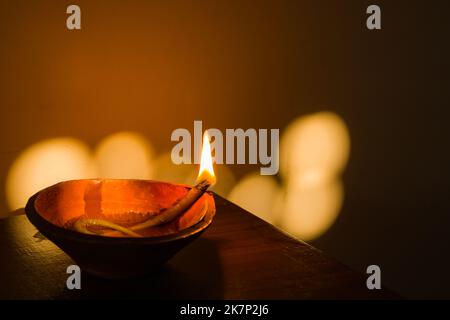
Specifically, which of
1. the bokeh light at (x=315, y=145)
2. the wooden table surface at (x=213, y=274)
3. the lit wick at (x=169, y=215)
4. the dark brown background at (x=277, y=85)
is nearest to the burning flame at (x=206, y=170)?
the lit wick at (x=169, y=215)

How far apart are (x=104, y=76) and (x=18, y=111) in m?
0.26

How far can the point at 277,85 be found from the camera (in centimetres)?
163

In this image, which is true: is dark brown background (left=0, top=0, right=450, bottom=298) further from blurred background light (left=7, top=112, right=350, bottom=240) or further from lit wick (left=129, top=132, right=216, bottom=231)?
lit wick (left=129, top=132, right=216, bottom=231)

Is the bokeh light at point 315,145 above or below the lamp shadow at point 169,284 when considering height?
above

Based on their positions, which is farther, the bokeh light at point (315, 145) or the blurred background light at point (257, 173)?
the bokeh light at point (315, 145)

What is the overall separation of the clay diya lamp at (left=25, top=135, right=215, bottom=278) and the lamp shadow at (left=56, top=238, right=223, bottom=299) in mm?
19

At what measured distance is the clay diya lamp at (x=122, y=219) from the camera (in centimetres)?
73

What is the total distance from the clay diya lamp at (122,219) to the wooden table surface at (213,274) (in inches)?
1.7

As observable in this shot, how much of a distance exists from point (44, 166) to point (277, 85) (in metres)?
0.82

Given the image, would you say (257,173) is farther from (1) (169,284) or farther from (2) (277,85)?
(1) (169,284)

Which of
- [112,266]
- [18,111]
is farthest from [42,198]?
[18,111]

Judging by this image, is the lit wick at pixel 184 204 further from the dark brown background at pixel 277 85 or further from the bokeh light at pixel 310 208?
the bokeh light at pixel 310 208

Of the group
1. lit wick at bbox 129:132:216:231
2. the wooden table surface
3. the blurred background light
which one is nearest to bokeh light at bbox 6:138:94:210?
the blurred background light
